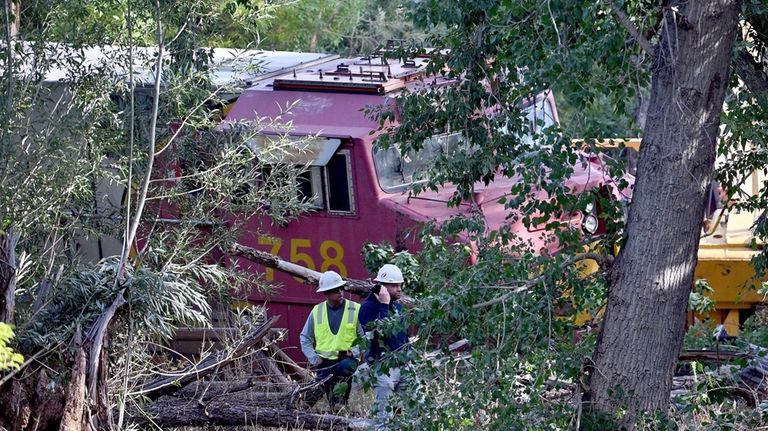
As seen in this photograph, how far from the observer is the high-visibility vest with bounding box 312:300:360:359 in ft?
26.3

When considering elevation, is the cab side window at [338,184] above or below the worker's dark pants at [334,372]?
above

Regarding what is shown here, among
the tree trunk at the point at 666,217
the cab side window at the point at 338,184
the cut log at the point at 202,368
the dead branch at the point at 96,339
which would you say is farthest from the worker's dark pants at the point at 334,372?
the tree trunk at the point at 666,217

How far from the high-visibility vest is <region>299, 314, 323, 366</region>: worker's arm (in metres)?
0.04

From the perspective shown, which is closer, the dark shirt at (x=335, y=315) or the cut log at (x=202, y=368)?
the cut log at (x=202, y=368)

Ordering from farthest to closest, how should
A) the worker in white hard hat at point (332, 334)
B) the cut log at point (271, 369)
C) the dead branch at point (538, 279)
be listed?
the cut log at point (271, 369) < the worker in white hard hat at point (332, 334) < the dead branch at point (538, 279)

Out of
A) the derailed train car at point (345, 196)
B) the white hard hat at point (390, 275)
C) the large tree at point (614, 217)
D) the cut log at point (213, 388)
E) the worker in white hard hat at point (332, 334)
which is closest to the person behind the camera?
the large tree at point (614, 217)

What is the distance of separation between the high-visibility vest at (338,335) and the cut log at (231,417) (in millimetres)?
781

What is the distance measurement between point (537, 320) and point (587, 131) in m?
1.00

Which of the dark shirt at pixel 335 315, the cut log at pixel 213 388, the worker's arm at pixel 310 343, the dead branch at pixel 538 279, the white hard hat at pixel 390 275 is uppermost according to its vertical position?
the dead branch at pixel 538 279

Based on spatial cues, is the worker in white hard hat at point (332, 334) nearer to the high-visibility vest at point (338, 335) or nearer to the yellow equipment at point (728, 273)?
the high-visibility vest at point (338, 335)

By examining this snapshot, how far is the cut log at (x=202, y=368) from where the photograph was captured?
277 inches

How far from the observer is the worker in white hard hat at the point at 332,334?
26.2ft

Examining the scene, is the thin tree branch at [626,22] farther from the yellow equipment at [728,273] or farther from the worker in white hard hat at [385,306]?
the yellow equipment at [728,273]

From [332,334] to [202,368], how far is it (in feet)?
3.81
